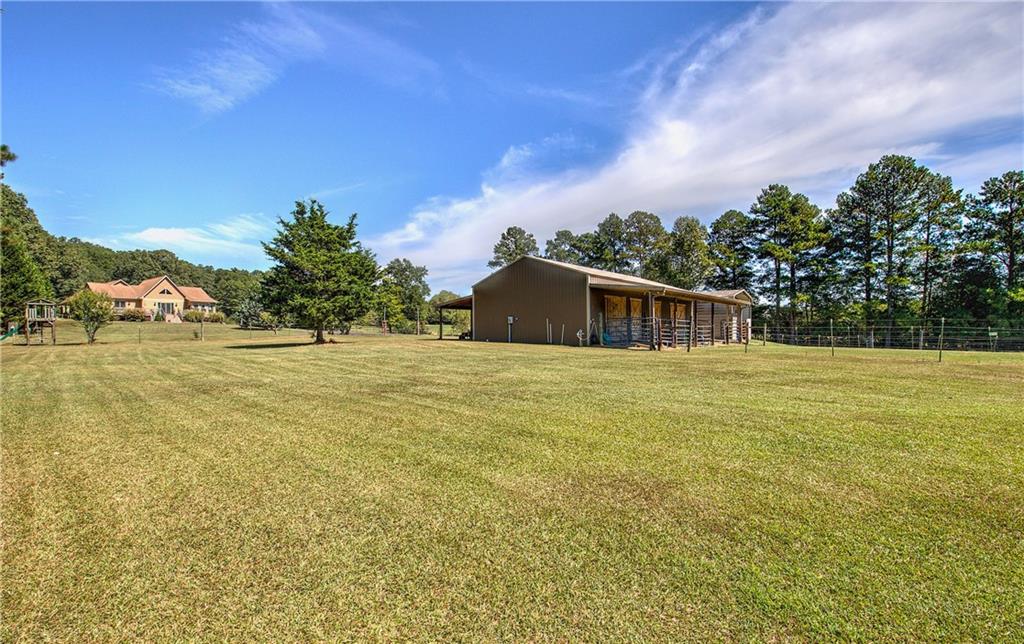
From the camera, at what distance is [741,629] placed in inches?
67.5

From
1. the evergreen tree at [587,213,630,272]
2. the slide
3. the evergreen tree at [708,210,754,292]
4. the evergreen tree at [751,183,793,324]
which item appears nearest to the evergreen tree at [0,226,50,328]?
the slide

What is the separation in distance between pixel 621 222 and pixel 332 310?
31566 mm

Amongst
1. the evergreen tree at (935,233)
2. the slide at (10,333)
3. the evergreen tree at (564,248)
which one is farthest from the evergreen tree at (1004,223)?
the slide at (10,333)

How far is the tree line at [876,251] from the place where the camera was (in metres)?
25.9

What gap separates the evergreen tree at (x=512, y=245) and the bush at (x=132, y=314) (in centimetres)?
3713

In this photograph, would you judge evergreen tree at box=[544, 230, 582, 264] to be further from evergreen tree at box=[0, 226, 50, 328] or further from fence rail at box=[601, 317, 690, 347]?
evergreen tree at box=[0, 226, 50, 328]

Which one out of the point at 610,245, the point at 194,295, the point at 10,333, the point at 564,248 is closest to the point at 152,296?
the point at 194,295

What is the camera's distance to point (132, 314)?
44812mm

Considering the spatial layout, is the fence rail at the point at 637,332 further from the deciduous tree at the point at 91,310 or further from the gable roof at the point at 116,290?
the gable roof at the point at 116,290

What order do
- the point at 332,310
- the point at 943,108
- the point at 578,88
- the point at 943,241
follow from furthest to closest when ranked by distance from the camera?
the point at 943,241, the point at 332,310, the point at 578,88, the point at 943,108

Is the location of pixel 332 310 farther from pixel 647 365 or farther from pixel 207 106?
pixel 647 365

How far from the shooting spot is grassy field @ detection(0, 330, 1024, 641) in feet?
5.94

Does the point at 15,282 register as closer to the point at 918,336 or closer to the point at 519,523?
the point at 519,523

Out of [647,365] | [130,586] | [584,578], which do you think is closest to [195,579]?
[130,586]
